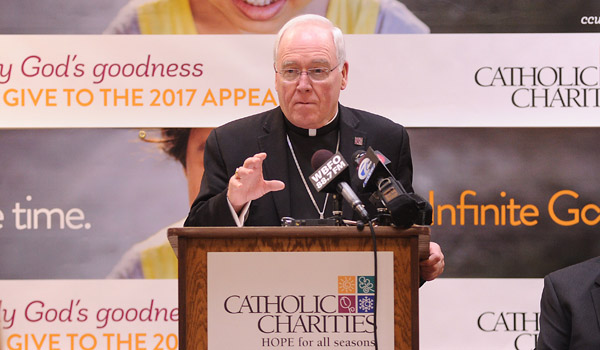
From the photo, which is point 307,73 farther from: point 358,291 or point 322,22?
point 358,291

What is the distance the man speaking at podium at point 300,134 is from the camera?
8.93 ft

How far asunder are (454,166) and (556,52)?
78 cm

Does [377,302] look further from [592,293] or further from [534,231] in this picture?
[534,231]

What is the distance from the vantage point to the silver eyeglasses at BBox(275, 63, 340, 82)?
2.73 m

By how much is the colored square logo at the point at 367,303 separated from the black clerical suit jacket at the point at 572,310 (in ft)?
2.46

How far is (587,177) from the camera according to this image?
3.90m

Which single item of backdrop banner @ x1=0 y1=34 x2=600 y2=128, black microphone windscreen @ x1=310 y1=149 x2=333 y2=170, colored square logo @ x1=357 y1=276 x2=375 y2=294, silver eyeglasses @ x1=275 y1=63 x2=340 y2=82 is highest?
backdrop banner @ x1=0 y1=34 x2=600 y2=128

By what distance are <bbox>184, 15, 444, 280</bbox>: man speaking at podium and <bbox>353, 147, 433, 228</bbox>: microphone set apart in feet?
2.30

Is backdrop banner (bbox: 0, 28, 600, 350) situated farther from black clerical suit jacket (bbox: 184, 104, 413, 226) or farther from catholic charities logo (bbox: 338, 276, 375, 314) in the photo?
catholic charities logo (bbox: 338, 276, 375, 314)

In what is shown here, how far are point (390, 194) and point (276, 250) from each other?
0.30m

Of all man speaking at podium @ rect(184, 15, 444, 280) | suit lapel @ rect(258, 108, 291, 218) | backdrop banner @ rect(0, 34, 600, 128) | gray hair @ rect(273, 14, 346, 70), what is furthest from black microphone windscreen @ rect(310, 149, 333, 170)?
backdrop banner @ rect(0, 34, 600, 128)

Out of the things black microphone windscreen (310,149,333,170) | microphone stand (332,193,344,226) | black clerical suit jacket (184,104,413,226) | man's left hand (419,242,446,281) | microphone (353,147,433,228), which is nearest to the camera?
microphone (353,147,433,228)

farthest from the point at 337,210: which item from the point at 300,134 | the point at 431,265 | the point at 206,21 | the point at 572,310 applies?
the point at 206,21

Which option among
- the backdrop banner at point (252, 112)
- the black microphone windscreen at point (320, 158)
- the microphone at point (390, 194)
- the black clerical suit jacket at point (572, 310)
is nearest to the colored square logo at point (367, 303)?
the microphone at point (390, 194)
